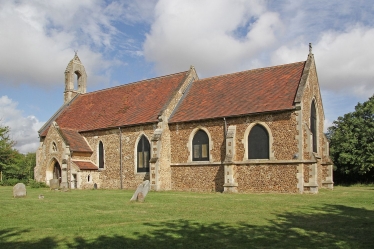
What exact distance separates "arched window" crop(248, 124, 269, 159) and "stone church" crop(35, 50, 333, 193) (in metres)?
0.06

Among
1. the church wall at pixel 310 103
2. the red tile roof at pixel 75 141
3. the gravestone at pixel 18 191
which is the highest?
the church wall at pixel 310 103

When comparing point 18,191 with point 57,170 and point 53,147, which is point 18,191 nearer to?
point 53,147

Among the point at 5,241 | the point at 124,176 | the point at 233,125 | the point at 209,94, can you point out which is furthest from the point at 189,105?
the point at 5,241

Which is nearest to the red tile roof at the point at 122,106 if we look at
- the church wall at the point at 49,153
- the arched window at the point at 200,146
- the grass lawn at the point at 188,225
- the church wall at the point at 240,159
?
the church wall at the point at 49,153

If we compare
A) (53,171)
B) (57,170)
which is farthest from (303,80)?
(53,171)

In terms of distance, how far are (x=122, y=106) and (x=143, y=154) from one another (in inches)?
229

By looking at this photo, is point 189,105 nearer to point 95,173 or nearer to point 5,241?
point 95,173

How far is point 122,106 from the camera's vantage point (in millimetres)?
32625

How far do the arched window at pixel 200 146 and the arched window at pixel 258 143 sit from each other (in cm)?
320

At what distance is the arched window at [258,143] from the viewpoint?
23906mm

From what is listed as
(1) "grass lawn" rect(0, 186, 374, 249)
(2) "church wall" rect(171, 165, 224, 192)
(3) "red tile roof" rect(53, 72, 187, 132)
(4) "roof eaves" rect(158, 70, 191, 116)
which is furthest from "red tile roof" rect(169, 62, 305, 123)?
(1) "grass lawn" rect(0, 186, 374, 249)

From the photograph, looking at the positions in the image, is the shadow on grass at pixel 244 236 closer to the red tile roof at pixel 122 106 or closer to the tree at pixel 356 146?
the red tile roof at pixel 122 106

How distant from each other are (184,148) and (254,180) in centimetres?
587

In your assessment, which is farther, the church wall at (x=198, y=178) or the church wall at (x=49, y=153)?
the church wall at (x=49, y=153)
